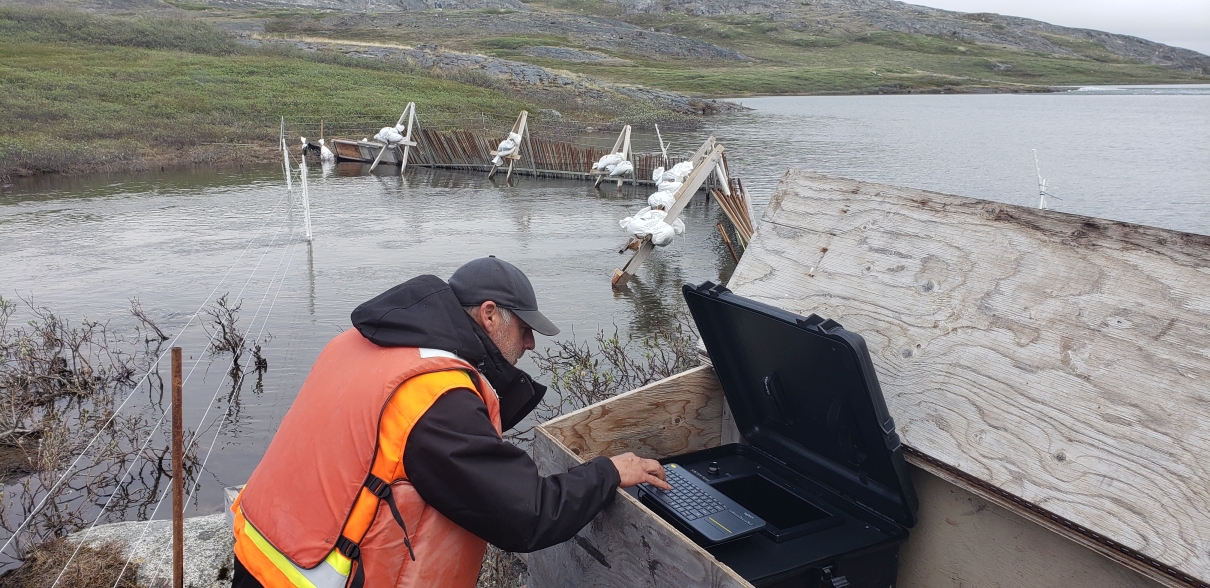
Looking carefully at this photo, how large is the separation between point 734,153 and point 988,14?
148306mm

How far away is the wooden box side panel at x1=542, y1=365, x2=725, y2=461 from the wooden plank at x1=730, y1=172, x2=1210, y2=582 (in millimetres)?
673

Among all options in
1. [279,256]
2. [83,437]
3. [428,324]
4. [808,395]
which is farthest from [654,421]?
[279,256]

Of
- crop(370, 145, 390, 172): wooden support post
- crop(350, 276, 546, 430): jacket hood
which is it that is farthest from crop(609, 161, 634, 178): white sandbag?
crop(350, 276, 546, 430): jacket hood

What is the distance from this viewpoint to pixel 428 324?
2232 mm

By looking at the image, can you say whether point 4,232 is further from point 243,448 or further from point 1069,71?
point 1069,71

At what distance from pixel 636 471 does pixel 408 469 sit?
2.52 feet

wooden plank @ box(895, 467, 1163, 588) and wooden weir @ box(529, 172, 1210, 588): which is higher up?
wooden weir @ box(529, 172, 1210, 588)

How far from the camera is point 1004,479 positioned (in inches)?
90.1

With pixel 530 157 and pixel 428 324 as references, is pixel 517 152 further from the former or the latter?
pixel 428 324

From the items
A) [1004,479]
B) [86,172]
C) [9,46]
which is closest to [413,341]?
[1004,479]

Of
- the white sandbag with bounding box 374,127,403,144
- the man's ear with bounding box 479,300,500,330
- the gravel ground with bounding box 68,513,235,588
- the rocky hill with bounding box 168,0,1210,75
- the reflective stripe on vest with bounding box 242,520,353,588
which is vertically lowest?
the white sandbag with bounding box 374,127,403,144

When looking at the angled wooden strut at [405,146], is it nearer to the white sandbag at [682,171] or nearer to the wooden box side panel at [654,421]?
the white sandbag at [682,171]

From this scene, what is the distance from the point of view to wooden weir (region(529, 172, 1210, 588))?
204cm

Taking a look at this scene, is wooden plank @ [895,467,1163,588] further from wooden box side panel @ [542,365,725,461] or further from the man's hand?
wooden box side panel @ [542,365,725,461]
